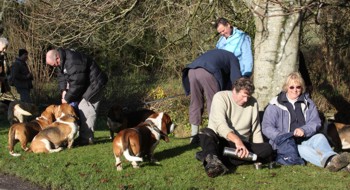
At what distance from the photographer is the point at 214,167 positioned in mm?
6559

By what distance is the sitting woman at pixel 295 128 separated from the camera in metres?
7.38

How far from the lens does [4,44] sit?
1077 centimetres

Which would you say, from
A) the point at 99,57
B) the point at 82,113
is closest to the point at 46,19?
the point at 82,113

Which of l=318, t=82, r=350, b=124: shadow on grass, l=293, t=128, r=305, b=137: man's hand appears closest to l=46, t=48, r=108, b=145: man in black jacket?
l=293, t=128, r=305, b=137: man's hand

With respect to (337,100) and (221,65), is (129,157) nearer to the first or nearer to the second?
(221,65)

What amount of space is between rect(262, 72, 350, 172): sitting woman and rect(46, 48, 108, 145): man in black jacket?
2.96m

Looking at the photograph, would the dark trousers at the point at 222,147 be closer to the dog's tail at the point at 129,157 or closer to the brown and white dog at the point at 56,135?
the dog's tail at the point at 129,157

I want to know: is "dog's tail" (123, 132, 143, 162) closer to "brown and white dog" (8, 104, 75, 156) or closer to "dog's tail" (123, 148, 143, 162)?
"dog's tail" (123, 148, 143, 162)

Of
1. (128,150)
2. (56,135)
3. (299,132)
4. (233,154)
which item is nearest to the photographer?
(233,154)

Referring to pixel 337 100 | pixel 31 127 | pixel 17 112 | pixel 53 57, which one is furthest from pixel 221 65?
pixel 337 100

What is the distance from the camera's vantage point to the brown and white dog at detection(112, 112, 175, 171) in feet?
22.7

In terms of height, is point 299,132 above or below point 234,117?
below

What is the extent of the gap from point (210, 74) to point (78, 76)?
2.17 m

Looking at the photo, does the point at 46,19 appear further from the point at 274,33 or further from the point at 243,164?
the point at 243,164
